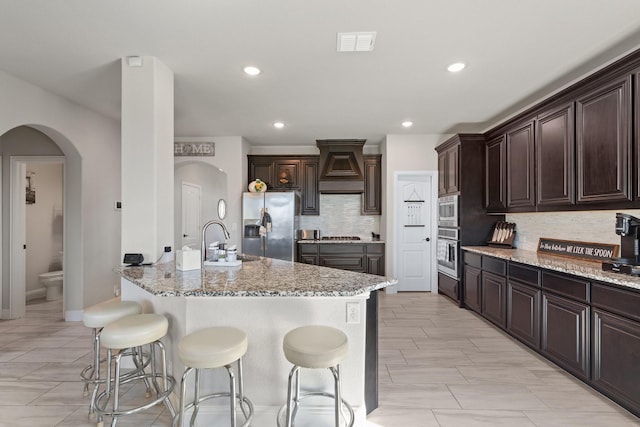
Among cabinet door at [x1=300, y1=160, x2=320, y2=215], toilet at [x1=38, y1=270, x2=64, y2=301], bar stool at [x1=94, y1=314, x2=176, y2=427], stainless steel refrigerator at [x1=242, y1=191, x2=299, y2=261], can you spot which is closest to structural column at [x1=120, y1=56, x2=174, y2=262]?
bar stool at [x1=94, y1=314, x2=176, y2=427]

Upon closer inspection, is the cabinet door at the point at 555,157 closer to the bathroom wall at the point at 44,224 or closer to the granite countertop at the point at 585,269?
the granite countertop at the point at 585,269

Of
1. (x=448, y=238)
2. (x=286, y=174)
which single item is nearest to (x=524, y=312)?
(x=448, y=238)

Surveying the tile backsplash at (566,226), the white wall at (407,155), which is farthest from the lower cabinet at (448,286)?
the tile backsplash at (566,226)

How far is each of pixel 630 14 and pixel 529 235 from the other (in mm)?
2509

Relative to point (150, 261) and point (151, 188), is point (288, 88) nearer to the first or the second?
point (151, 188)

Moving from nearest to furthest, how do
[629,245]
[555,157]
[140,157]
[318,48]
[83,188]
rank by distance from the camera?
[629,245]
[318,48]
[140,157]
[555,157]
[83,188]

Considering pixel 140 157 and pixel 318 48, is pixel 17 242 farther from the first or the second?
pixel 318 48

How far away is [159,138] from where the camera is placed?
279 centimetres

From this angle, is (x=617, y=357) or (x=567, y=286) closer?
(x=617, y=357)

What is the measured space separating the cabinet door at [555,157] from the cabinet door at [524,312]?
3.01 ft

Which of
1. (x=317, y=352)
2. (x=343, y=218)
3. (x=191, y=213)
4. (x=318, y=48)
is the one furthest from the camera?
(x=191, y=213)

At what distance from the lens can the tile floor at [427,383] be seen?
6.79 feet

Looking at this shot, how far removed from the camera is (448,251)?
4836 mm

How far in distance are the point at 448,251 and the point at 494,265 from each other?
117 cm
